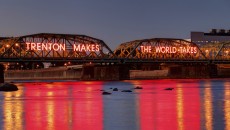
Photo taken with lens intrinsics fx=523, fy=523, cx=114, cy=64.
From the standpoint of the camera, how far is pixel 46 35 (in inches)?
7224

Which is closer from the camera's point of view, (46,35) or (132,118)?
(132,118)

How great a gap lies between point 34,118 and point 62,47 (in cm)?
14870

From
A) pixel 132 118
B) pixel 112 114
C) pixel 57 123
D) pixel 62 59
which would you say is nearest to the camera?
pixel 57 123

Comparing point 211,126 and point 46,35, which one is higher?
point 46,35

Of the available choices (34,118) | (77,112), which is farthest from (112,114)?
(34,118)

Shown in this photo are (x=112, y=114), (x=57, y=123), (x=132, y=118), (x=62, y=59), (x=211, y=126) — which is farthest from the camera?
(x=62, y=59)

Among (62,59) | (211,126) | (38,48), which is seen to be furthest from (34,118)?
(38,48)

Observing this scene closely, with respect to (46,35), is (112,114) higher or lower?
lower

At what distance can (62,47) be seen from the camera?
183625 mm

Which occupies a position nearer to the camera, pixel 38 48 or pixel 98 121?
pixel 98 121

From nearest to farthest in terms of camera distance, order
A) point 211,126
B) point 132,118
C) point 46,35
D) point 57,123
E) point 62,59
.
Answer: point 211,126 → point 57,123 → point 132,118 → point 62,59 → point 46,35

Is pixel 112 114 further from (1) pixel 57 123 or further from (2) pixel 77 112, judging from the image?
(1) pixel 57 123

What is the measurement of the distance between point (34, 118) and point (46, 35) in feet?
491

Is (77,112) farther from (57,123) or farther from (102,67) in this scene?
(102,67)
